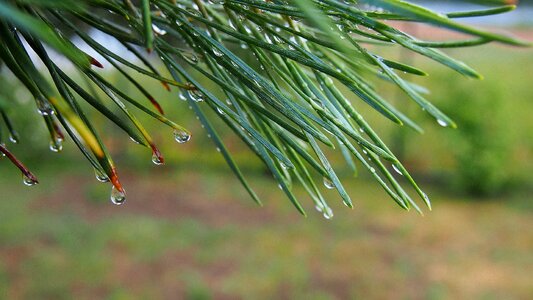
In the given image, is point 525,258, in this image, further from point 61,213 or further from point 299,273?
point 61,213

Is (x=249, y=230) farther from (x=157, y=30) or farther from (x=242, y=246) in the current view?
(x=157, y=30)

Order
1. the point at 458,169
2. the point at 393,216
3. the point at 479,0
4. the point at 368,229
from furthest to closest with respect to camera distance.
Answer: the point at 458,169, the point at 393,216, the point at 368,229, the point at 479,0

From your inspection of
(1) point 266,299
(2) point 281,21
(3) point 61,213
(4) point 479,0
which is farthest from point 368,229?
(4) point 479,0

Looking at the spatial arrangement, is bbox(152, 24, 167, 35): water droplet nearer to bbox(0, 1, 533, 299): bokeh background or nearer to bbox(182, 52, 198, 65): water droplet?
bbox(182, 52, 198, 65): water droplet

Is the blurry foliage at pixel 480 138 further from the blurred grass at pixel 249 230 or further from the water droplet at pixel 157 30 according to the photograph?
the water droplet at pixel 157 30

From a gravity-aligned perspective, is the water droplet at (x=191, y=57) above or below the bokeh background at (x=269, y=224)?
above

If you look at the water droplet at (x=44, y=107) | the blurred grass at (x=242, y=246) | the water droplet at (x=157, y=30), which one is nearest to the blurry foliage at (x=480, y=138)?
the blurred grass at (x=242, y=246)
